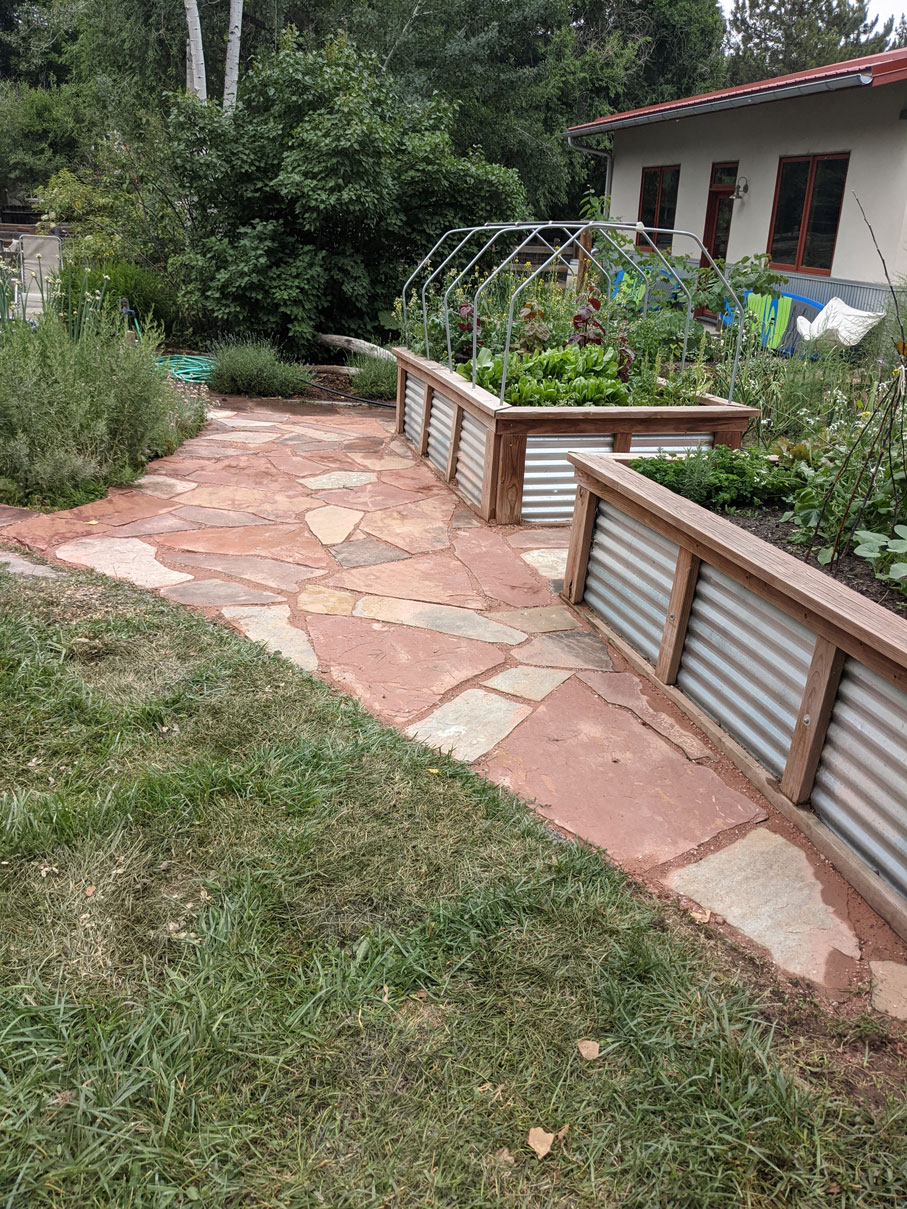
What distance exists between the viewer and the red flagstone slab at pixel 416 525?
4836 millimetres

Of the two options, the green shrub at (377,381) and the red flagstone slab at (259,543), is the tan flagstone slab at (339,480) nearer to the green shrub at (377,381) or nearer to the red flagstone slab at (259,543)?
the red flagstone slab at (259,543)

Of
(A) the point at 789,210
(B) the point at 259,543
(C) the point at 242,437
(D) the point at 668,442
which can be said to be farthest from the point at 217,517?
(A) the point at 789,210

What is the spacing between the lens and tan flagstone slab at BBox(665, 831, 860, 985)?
2.11 metres

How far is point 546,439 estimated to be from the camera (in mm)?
5031

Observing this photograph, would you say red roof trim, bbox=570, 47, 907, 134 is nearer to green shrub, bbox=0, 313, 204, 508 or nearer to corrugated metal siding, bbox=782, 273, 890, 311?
corrugated metal siding, bbox=782, 273, 890, 311

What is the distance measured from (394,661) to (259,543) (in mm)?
1547

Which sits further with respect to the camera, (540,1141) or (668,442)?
(668,442)

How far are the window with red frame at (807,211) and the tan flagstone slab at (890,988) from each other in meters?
11.1

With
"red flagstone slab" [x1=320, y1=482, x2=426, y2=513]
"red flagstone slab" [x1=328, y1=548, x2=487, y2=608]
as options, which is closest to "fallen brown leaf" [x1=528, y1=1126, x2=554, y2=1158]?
"red flagstone slab" [x1=328, y1=548, x2=487, y2=608]

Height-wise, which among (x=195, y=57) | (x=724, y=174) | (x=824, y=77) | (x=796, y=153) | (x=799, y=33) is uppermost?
(x=799, y=33)

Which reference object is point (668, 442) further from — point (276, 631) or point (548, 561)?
point (276, 631)

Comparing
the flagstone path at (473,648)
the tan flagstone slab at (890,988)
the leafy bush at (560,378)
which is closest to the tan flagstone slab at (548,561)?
the flagstone path at (473,648)

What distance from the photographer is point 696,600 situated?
124 inches

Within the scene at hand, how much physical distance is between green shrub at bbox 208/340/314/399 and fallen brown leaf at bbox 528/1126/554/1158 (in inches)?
326
